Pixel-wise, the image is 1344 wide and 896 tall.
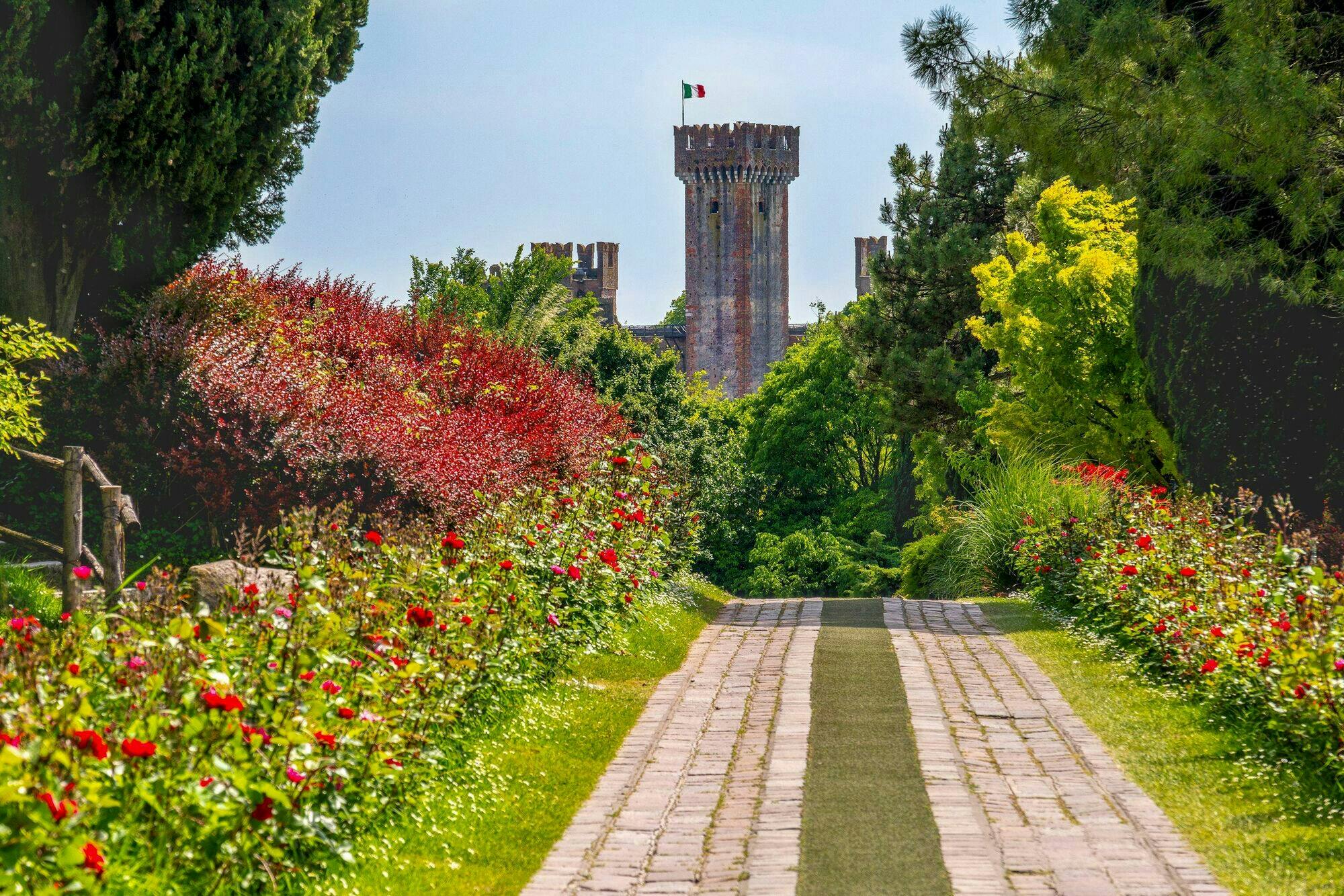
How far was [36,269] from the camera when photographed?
12.4 m

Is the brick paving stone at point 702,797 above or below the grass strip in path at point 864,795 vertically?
below

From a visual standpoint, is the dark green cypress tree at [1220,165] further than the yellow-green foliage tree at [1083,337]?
No

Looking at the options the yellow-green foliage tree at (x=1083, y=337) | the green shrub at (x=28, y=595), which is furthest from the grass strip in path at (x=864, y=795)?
the yellow-green foliage tree at (x=1083, y=337)

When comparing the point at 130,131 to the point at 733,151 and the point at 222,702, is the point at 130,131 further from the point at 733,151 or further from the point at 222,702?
the point at 733,151

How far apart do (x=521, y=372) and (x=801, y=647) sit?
20.8 feet

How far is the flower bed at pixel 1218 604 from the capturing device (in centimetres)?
666

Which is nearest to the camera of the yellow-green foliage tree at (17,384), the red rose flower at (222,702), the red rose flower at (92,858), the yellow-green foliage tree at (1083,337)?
the red rose flower at (92,858)

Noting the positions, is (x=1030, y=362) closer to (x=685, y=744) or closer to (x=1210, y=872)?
(x=685, y=744)

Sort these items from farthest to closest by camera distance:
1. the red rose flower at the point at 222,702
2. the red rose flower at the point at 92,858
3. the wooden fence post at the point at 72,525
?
the wooden fence post at the point at 72,525 < the red rose flower at the point at 222,702 < the red rose flower at the point at 92,858

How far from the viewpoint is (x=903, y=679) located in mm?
9617

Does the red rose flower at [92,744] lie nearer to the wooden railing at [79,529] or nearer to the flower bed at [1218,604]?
the flower bed at [1218,604]

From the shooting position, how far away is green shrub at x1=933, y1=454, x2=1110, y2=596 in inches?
590

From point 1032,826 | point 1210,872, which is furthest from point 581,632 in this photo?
point 1210,872

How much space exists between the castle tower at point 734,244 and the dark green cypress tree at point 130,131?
58653mm
